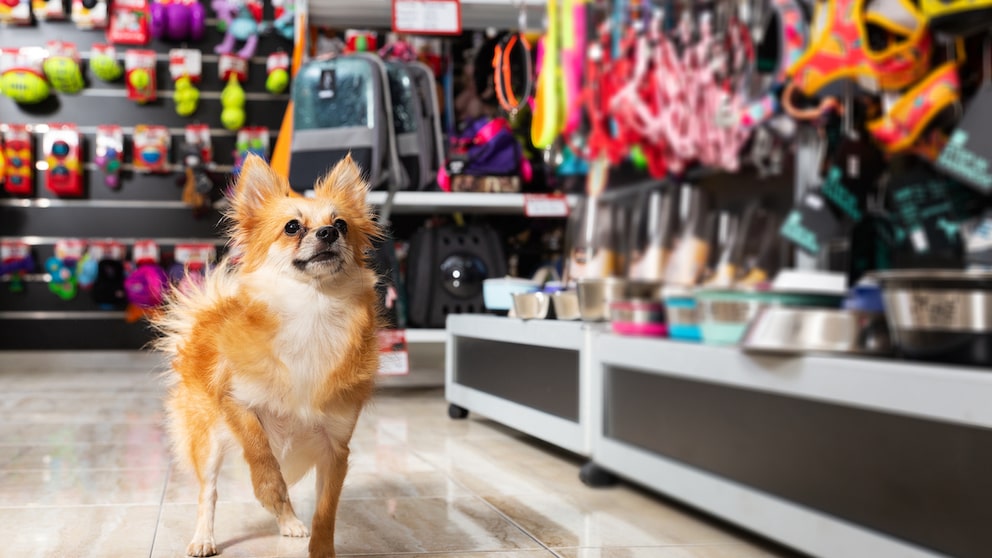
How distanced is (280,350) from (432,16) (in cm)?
266

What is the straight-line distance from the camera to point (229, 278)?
6.25ft

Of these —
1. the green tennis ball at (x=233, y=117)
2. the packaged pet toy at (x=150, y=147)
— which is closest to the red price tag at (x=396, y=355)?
the green tennis ball at (x=233, y=117)

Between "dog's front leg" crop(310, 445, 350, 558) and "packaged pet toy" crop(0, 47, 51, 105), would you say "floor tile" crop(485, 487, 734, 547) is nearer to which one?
"dog's front leg" crop(310, 445, 350, 558)

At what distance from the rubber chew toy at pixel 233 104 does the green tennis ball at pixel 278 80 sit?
0.77ft

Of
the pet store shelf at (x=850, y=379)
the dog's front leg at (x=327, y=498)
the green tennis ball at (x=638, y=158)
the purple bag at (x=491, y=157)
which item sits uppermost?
the purple bag at (x=491, y=157)

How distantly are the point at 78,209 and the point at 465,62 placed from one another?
353 centimetres

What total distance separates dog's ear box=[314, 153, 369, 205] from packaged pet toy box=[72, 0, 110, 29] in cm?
555

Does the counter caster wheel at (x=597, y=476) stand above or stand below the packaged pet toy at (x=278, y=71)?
below

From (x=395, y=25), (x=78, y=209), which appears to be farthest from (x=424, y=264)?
(x=78, y=209)

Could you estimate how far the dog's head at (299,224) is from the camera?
1.80 meters

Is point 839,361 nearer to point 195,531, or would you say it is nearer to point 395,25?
point 195,531

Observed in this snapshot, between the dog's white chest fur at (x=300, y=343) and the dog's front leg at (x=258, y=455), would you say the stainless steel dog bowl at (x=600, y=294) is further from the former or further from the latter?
the dog's front leg at (x=258, y=455)

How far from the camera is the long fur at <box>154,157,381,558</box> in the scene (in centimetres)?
174

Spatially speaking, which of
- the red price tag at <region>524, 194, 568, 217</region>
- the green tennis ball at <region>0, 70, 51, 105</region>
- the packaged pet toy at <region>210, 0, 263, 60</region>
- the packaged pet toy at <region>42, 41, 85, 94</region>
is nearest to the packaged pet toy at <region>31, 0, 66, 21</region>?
the packaged pet toy at <region>42, 41, 85, 94</region>
